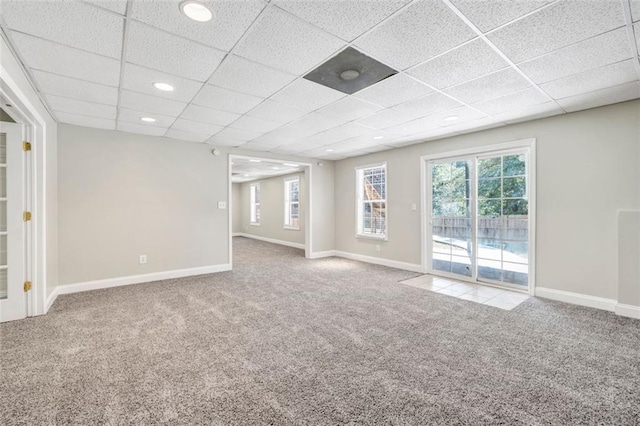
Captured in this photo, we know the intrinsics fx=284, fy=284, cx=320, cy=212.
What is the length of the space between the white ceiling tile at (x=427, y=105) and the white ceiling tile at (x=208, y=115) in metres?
2.10

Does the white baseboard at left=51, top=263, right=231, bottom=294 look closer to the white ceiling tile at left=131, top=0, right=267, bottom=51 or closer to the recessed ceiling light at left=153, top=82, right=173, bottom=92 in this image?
the recessed ceiling light at left=153, top=82, right=173, bottom=92

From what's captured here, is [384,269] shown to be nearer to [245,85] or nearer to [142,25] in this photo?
[245,85]

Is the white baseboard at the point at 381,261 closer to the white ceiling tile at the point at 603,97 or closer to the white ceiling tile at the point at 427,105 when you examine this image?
the white ceiling tile at the point at 427,105

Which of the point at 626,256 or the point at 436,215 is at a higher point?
the point at 436,215

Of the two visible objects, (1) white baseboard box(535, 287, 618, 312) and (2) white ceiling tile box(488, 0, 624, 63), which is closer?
(2) white ceiling tile box(488, 0, 624, 63)

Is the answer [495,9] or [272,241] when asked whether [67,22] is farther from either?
[272,241]

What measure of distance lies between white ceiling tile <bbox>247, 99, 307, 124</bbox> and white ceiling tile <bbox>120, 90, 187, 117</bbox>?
0.85 m

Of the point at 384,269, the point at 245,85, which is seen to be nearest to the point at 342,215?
the point at 384,269

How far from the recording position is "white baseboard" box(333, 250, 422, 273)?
5364 millimetres

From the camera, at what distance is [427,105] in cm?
332

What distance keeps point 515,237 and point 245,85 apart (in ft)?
13.5


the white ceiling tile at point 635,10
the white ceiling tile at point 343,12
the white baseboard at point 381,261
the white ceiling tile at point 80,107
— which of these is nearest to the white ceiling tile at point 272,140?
the white ceiling tile at point 80,107

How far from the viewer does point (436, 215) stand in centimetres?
509

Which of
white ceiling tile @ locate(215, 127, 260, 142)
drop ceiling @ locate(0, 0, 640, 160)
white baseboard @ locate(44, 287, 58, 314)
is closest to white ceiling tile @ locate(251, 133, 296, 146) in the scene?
white ceiling tile @ locate(215, 127, 260, 142)
